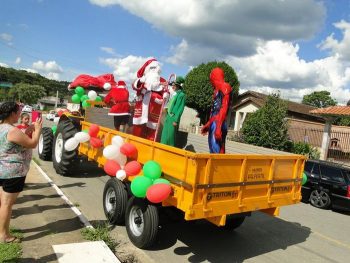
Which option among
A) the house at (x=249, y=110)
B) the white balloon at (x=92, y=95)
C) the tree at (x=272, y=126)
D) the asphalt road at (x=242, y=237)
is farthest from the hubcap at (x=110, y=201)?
the house at (x=249, y=110)

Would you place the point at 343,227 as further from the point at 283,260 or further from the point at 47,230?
the point at 47,230

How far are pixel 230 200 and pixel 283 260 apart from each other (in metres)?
1.63

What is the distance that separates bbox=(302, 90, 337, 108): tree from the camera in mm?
86125

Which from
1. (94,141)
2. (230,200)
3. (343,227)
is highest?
(94,141)

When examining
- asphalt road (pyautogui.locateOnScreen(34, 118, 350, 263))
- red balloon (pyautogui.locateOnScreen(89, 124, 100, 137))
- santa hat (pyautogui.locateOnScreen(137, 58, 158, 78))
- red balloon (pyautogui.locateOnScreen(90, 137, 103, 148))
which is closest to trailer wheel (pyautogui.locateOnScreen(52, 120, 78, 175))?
asphalt road (pyautogui.locateOnScreen(34, 118, 350, 263))

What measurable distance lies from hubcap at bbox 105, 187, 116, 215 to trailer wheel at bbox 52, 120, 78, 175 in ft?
9.12

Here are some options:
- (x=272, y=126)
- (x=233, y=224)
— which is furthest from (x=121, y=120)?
(x=272, y=126)

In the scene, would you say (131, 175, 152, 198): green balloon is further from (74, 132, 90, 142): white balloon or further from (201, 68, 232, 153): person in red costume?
(74, 132, 90, 142): white balloon

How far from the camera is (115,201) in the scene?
588 cm

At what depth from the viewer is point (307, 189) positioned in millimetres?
11023

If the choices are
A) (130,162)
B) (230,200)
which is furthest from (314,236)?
(130,162)

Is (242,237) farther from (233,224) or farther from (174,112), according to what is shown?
(174,112)

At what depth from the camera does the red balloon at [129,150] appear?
217 inches

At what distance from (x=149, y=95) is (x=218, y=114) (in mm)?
1771
